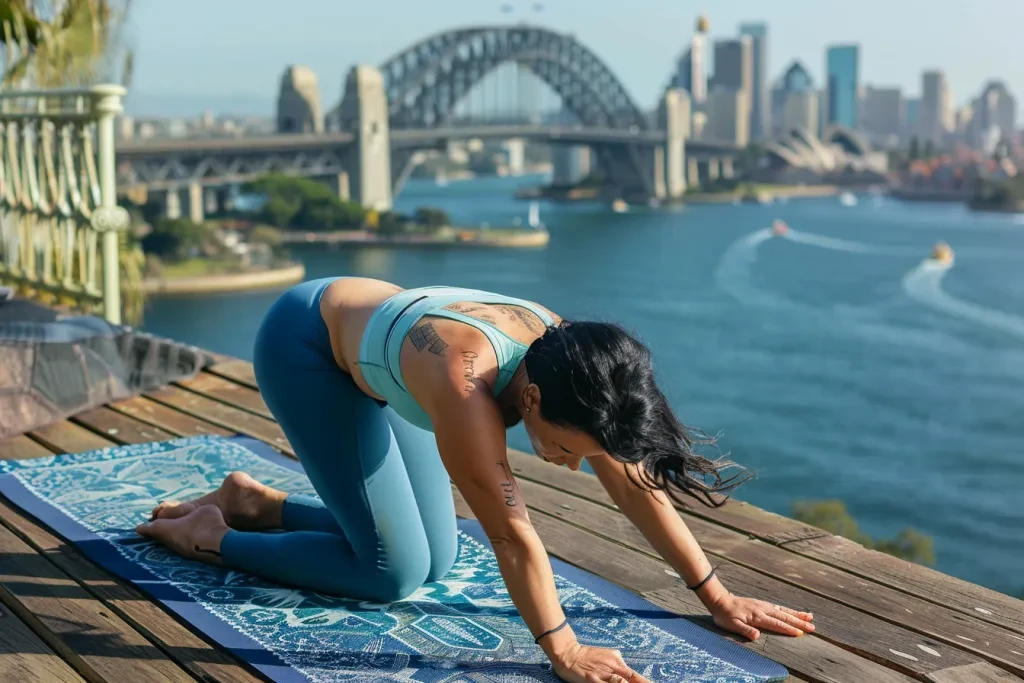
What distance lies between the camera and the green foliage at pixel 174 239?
120ft

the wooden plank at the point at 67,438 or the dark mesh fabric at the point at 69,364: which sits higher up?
the dark mesh fabric at the point at 69,364

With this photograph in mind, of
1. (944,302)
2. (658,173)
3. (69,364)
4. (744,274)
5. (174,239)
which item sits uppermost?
(658,173)

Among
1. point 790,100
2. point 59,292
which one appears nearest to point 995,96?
point 790,100

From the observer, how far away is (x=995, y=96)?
136m

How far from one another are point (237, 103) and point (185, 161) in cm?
5644

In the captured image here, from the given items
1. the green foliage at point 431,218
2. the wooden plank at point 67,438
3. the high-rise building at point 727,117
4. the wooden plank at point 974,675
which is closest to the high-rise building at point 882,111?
the high-rise building at point 727,117

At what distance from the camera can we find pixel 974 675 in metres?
1.73

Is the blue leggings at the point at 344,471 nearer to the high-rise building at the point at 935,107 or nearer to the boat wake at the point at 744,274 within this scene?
the boat wake at the point at 744,274

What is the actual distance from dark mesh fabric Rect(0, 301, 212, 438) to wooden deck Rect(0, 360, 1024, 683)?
2.34ft

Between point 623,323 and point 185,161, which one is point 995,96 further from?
point 623,323

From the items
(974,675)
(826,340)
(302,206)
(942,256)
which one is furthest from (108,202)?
(942,256)

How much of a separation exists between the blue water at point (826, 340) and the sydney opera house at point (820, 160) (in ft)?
77.2

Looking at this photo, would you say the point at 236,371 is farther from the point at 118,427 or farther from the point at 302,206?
the point at 302,206

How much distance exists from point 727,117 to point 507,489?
109578 millimetres
